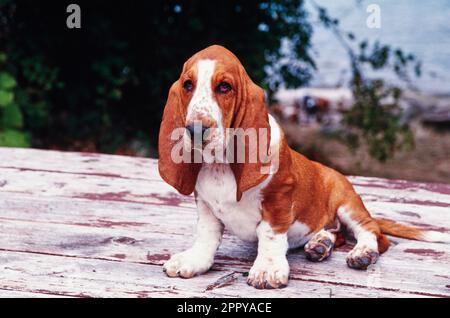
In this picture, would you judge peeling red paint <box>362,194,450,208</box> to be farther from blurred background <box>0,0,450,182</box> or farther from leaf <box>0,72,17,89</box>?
leaf <box>0,72,17,89</box>

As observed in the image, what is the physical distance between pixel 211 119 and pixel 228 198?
1.21 feet

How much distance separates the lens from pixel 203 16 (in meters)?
5.72

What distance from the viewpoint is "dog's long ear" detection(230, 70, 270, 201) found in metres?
2.34

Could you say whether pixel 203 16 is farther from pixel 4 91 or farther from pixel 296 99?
pixel 296 99

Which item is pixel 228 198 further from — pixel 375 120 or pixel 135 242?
pixel 375 120

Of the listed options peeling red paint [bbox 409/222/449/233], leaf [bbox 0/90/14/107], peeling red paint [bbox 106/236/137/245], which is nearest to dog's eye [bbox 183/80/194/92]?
peeling red paint [bbox 106/236/137/245]

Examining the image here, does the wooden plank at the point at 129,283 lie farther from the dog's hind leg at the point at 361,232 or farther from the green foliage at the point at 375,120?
the green foliage at the point at 375,120

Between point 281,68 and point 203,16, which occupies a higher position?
point 203,16

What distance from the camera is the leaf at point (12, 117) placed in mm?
5441

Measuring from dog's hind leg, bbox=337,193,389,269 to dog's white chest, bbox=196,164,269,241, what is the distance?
0.44 metres

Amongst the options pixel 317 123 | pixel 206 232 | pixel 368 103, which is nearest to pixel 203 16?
pixel 368 103

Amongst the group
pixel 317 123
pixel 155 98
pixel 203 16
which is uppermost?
pixel 203 16

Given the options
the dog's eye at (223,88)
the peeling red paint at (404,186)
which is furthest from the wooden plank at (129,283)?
the peeling red paint at (404,186)
